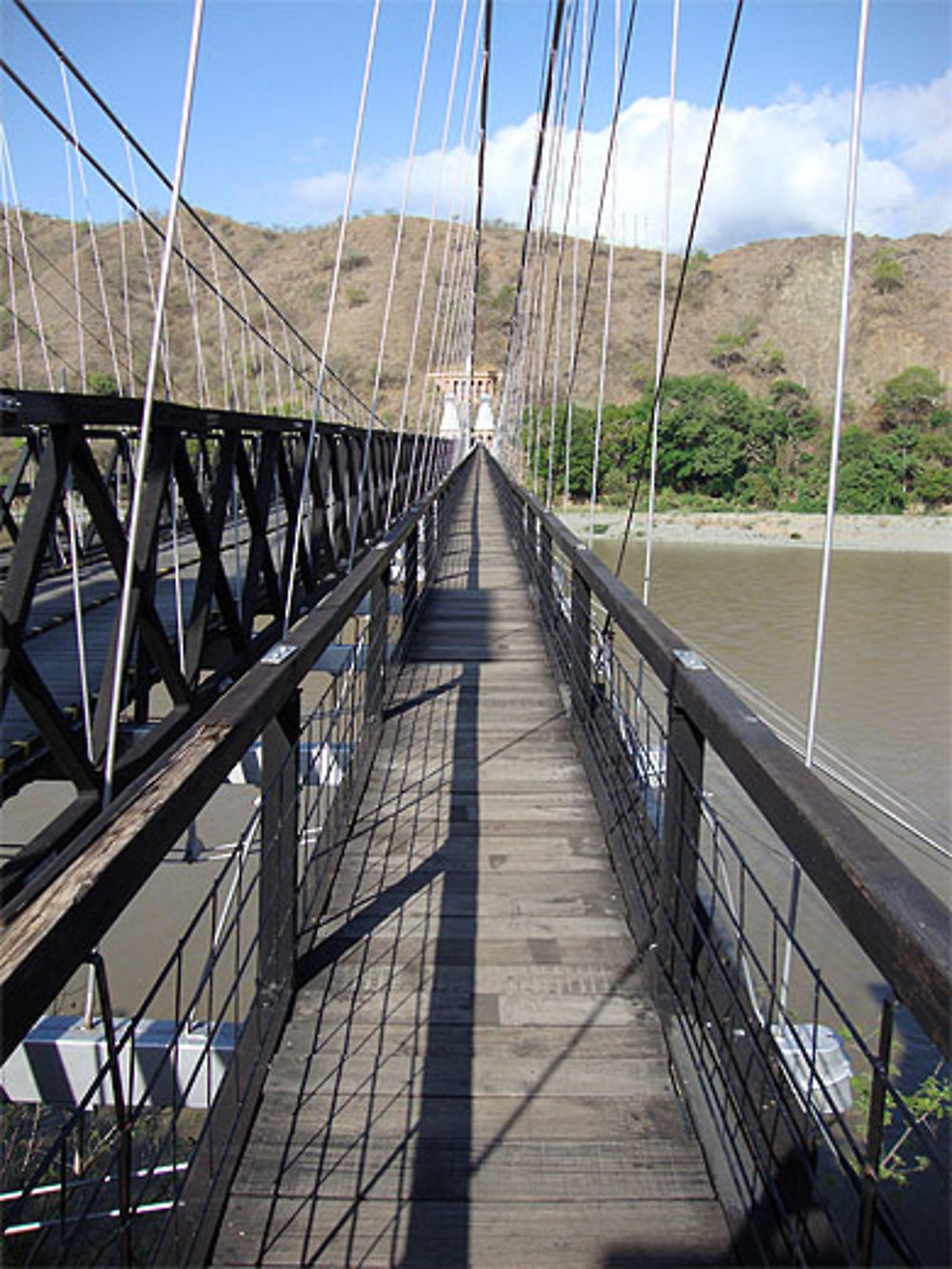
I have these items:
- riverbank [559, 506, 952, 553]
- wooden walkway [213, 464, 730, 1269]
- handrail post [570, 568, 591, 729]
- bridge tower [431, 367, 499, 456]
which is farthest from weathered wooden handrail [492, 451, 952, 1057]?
riverbank [559, 506, 952, 553]

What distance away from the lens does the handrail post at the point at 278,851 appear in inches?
72.1

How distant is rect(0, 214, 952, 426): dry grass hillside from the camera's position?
2025 inches

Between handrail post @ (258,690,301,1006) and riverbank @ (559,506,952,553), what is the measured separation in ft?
87.8

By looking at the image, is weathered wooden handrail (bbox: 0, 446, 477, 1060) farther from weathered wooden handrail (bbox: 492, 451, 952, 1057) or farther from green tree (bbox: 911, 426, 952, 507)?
green tree (bbox: 911, 426, 952, 507)

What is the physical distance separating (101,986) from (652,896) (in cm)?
136

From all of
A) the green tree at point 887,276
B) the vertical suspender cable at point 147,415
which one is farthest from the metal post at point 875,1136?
the green tree at point 887,276

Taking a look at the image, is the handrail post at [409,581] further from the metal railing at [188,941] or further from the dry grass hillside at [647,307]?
the dry grass hillside at [647,307]

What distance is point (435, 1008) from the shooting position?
6.40ft

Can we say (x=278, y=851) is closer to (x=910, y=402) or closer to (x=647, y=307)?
(x=910, y=402)

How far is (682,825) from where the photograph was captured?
177 cm

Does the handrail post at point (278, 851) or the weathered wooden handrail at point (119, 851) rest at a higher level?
the weathered wooden handrail at point (119, 851)

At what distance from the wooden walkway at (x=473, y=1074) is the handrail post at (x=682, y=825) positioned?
0.20m

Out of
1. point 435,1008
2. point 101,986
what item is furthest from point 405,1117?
point 101,986

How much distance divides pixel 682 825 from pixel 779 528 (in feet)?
106
